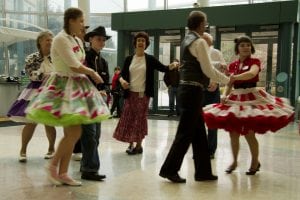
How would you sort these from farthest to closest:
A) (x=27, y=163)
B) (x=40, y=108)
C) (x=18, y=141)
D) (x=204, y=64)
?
(x=18, y=141), (x=27, y=163), (x=204, y=64), (x=40, y=108)

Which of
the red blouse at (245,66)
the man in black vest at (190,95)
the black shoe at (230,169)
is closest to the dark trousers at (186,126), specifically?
the man in black vest at (190,95)

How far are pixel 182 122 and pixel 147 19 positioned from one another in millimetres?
8609

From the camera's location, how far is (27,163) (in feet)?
14.9

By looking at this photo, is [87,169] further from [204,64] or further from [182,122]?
[204,64]

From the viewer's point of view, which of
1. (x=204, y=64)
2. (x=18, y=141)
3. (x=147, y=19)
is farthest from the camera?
(x=147, y=19)

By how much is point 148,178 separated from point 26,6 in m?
12.7

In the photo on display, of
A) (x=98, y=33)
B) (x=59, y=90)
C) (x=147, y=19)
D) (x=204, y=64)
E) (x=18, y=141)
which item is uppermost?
(x=147, y=19)

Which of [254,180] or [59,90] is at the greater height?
[59,90]

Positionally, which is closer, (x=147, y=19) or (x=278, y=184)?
(x=278, y=184)

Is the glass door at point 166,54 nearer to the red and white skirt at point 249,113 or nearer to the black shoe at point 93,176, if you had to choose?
the red and white skirt at point 249,113

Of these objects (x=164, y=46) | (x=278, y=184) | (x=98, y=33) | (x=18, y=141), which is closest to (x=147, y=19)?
(x=164, y=46)

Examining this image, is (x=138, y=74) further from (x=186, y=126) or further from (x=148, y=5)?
(x=148, y=5)

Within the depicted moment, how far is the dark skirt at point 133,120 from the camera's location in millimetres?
5258

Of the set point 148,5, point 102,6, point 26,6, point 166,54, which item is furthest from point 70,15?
point 26,6
